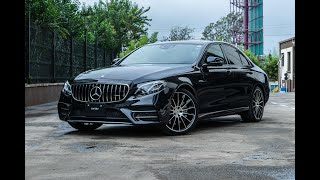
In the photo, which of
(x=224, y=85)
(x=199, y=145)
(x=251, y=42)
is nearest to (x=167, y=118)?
(x=199, y=145)

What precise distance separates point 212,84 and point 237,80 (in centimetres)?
87

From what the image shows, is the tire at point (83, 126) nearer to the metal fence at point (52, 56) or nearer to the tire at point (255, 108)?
the tire at point (255, 108)

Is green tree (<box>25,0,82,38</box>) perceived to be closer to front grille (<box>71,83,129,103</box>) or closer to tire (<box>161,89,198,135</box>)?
front grille (<box>71,83,129,103</box>)

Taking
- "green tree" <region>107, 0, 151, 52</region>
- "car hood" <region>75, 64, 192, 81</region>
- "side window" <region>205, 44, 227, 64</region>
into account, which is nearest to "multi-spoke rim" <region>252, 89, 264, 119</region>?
"side window" <region>205, 44, 227, 64</region>

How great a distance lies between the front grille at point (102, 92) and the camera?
699 centimetres

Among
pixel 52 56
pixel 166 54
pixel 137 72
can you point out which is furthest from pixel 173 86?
pixel 52 56

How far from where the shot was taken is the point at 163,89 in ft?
23.1

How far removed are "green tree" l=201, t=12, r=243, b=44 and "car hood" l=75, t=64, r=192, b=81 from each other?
62.6 metres

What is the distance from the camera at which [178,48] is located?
8.40 metres

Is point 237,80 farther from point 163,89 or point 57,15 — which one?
point 57,15

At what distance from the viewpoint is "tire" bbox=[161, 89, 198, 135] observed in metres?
7.28

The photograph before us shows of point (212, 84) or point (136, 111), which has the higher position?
point (212, 84)

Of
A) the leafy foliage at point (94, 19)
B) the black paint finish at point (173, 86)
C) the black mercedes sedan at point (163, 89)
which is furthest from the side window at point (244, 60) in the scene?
the leafy foliage at point (94, 19)
